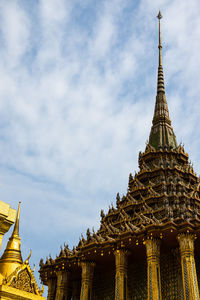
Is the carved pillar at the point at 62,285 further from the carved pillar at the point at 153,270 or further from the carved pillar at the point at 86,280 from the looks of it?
the carved pillar at the point at 153,270

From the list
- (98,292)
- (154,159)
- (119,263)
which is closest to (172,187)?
(154,159)

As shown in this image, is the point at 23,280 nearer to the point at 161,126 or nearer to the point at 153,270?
the point at 153,270

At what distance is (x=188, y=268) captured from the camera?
24.2 metres

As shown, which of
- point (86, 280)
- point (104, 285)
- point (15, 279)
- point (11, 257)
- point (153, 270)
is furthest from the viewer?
point (104, 285)

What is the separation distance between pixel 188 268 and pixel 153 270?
8.02 feet

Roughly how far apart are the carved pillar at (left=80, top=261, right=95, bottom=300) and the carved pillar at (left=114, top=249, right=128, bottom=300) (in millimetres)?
3228

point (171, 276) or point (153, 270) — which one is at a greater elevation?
point (171, 276)

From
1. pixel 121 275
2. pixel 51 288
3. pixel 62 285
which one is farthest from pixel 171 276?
pixel 51 288

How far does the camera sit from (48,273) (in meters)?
34.0

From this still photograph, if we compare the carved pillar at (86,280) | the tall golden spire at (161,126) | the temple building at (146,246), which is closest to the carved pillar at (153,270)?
the temple building at (146,246)

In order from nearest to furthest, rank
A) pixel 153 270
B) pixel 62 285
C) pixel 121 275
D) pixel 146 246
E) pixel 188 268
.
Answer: pixel 188 268
pixel 153 270
pixel 146 246
pixel 121 275
pixel 62 285

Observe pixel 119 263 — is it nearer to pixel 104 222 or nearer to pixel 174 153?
pixel 104 222

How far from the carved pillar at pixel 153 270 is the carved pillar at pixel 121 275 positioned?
99.2 inches

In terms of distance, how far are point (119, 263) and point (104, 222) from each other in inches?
340
